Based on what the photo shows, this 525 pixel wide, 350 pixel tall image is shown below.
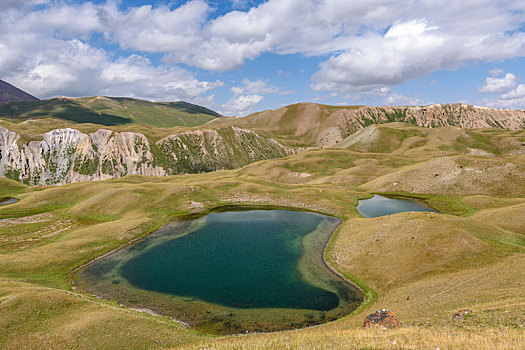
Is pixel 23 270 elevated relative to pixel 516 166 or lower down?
lower down

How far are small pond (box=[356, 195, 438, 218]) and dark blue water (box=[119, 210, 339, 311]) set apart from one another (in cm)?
1986

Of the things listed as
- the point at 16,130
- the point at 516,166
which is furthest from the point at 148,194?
the point at 16,130

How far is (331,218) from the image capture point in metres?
80.6

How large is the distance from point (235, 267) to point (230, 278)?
4.08 metres

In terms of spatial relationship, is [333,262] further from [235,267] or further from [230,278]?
[230,278]

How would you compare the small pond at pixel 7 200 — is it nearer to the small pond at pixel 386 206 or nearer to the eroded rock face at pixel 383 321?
the small pond at pixel 386 206

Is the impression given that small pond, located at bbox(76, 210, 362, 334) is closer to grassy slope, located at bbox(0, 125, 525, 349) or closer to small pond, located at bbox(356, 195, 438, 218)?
grassy slope, located at bbox(0, 125, 525, 349)

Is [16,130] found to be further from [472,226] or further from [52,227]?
[472,226]

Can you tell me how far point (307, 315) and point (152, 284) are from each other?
25.7m

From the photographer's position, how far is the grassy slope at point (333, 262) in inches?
855

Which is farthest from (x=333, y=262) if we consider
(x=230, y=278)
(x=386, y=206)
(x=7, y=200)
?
(x=7, y=200)

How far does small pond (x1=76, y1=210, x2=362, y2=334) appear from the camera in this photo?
118 feet

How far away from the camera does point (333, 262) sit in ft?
168

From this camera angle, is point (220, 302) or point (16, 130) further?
point (16, 130)
